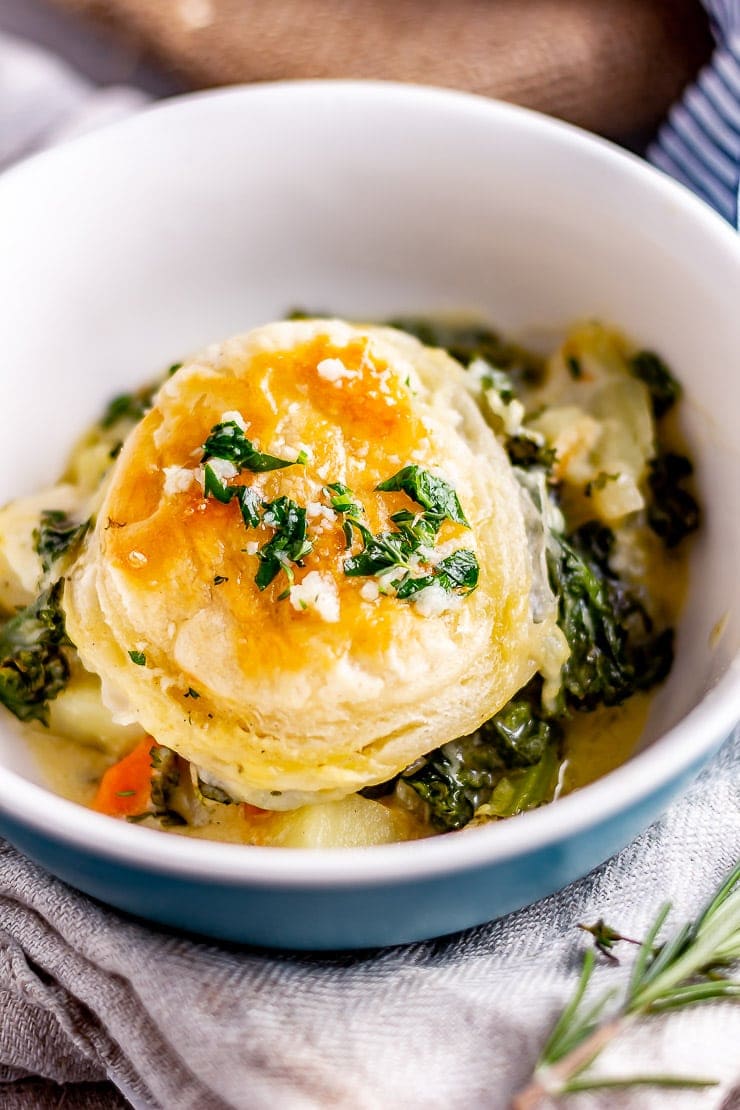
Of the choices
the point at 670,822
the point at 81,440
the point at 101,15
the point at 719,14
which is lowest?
the point at 81,440

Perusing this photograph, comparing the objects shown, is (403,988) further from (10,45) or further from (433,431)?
(10,45)

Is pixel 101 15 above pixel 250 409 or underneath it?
underneath

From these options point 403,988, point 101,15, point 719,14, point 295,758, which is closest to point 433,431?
point 295,758

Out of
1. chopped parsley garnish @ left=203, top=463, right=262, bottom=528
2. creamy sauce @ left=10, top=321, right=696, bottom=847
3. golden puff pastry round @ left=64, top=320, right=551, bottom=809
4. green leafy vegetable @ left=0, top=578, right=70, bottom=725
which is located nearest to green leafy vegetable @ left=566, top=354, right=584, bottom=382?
creamy sauce @ left=10, top=321, right=696, bottom=847

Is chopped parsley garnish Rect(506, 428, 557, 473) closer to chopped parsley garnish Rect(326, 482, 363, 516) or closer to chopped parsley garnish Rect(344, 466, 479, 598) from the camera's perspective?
chopped parsley garnish Rect(344, 466, 479, 598)

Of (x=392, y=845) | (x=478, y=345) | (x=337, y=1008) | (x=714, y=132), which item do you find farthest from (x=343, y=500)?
(x=714, y=132)

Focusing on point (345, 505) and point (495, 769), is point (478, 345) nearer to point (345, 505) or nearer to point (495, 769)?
point (345, 505)

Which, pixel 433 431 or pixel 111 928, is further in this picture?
pixel 433 431

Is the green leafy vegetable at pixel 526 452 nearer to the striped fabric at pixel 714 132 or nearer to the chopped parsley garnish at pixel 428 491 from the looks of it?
the chopped parsley garnish at pixel 428 491
